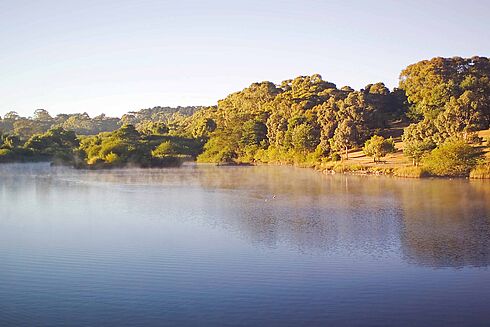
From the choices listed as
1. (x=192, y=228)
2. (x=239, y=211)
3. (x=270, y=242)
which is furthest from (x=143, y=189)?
(x=270, y=242)

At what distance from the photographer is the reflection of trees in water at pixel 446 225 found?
18125mm

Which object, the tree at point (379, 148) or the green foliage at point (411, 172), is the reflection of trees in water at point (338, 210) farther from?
the tree at point (379, 148)

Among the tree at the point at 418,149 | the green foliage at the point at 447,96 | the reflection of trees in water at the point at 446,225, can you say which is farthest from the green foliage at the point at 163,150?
the reflection of trees in water at the point at 446,225

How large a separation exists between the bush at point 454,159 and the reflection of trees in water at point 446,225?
795 cm

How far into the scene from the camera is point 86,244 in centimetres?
2122

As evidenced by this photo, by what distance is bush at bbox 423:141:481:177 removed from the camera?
48.2 metres

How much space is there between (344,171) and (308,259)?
44951mm

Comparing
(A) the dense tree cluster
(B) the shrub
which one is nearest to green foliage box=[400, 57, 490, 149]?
(A) the dense tree cluster

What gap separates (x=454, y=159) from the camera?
48.5 m

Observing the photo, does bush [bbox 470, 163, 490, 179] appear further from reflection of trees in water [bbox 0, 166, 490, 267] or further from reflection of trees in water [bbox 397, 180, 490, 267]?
reflection of trees in water [bbox 397, 180, 490, 267]

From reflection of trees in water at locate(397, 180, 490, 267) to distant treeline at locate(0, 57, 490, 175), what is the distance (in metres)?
13.9

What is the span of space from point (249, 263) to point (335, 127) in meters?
56.5

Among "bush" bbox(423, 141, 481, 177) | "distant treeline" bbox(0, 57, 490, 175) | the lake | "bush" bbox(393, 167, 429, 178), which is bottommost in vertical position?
the lake

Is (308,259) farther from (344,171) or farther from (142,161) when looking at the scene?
(142,161)
